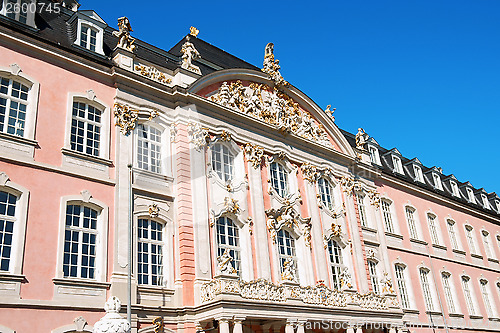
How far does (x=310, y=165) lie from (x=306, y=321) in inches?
348

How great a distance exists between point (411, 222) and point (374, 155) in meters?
4.85

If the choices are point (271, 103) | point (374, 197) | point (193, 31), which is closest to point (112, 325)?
point (271, 103)

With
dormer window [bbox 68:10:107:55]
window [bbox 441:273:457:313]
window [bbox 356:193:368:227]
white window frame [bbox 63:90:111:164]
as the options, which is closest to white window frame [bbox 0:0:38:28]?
dormer window [bbox 68:10:107:55]

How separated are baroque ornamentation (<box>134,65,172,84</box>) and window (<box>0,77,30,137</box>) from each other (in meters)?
4.85

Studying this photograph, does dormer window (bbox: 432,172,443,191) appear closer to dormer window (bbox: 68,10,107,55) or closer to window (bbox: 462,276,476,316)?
window (bbox: 462,276,476,316)

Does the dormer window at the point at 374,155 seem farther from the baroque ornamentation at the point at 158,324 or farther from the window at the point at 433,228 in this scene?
the baroque ornamentation at the point at 158,324

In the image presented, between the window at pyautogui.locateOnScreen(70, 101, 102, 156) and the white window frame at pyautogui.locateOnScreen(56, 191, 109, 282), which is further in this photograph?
the window at pyautogui.locateOnScreen(70, 101, 102, 156)

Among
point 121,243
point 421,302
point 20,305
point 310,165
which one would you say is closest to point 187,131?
point 121,243

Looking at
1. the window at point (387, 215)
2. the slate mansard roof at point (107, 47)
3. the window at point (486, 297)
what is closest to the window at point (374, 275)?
the window at point (387, 215)

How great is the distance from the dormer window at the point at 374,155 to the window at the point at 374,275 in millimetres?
7722

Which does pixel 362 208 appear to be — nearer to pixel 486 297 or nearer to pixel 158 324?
pixel 486 297

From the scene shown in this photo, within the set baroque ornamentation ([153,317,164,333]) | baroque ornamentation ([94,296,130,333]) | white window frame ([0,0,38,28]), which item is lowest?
baroque ornamentation ([94,296,130,333])

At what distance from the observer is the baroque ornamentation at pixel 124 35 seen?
20875mm

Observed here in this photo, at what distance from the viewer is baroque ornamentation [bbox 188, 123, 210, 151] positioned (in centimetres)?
2130
